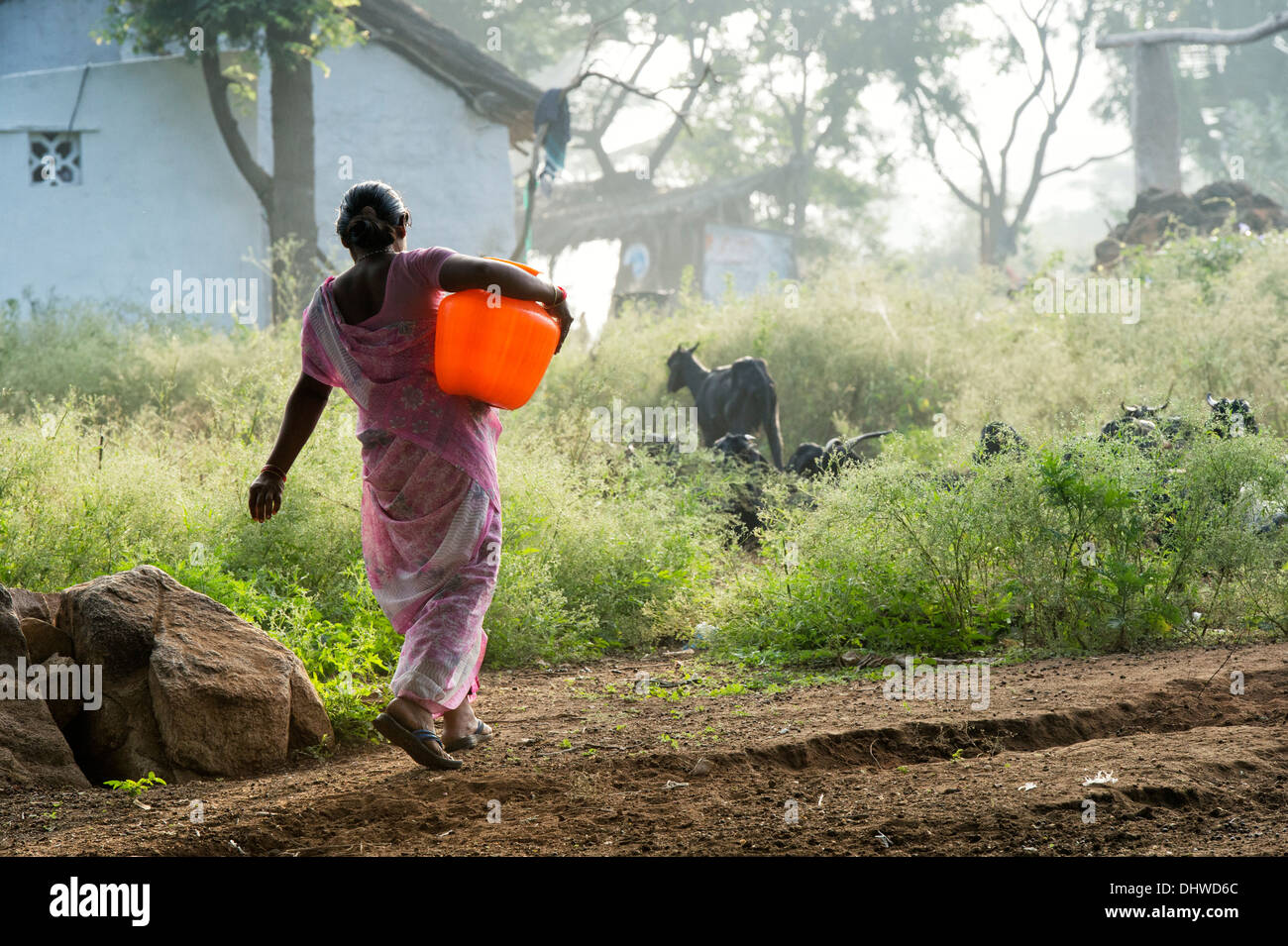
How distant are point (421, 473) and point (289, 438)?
507 mm

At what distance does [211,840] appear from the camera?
2771 mm

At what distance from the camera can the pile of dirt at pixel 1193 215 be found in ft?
55.9

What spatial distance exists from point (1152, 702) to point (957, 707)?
0.64 meters

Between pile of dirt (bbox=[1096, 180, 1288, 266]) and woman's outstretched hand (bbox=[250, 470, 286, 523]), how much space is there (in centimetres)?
1591

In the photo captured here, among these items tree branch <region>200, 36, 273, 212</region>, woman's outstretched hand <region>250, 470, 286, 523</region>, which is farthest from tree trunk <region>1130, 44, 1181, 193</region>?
woman's outstretched hand <region>250, 470, 286, 523</region>

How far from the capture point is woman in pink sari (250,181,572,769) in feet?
10.8

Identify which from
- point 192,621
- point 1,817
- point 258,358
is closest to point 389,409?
point 192,621

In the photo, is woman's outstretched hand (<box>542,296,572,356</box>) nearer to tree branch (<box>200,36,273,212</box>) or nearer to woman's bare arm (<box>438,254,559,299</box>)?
woman's bare arm (<box>438,254,559,299</box>)

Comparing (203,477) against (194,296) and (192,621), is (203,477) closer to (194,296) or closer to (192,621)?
(192,621)

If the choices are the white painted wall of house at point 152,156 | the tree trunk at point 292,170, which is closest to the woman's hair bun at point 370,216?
the tree trunk at point 292,170

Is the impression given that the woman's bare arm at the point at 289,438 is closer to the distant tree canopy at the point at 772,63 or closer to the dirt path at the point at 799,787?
the dirt path at the point at 799,787

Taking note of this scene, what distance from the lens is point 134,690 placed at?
365 cm

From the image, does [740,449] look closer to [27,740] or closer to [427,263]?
[427,263]

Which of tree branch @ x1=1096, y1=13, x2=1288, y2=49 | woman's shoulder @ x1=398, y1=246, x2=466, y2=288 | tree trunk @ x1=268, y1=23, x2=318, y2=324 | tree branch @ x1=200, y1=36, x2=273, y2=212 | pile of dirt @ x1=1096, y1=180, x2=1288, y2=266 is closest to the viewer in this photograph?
woman's shoulder @ x1=398, y1=246, x2=466, y2=288
